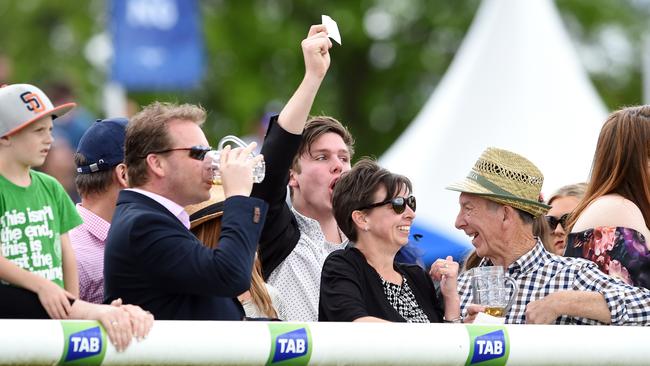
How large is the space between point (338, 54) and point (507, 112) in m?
15.7

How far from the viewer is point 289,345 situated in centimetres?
385

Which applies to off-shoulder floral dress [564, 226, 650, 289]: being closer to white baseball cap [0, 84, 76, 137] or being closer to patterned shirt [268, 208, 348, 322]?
patterned shirt [268, 208, 348, 322]

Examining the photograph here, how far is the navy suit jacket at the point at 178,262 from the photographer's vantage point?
431 cm

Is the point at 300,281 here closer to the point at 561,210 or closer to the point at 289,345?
the point at 289,345

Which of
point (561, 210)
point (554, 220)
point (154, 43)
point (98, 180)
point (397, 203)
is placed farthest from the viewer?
point (154, 43)

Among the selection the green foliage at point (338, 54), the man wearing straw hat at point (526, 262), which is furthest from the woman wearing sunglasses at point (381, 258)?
the green foliage at point (338, 54)

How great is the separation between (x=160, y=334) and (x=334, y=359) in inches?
19.8

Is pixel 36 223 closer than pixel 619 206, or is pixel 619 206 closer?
pixel 36 223

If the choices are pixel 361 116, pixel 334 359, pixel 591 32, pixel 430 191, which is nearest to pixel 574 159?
pixel 430 191

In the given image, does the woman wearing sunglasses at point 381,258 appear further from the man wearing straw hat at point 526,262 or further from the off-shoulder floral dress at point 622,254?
the off-shoulder floral dress at point 622,254

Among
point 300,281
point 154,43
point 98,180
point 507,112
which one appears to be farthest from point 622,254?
point 154,43

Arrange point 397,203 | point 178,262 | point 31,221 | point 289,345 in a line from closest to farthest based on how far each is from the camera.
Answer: point 289,345 → point 178,262 → point 31,221 → point 397,203

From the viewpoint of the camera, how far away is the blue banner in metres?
15.9

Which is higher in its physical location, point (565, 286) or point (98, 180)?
point (98, 180)
